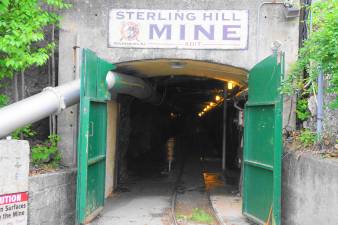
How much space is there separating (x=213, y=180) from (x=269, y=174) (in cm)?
811

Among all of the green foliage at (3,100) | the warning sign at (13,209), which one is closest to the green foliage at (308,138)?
the warning sign at (13,209)

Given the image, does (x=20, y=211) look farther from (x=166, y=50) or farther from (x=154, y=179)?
(x=154, y=179)

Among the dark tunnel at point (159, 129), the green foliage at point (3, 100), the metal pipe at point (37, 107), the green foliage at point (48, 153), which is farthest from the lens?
the dark tunnel at point (159, 129)

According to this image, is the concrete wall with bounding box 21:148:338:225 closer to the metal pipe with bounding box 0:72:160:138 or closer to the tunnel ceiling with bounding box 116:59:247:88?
the metal pipe with bounding box 0:72:160:138

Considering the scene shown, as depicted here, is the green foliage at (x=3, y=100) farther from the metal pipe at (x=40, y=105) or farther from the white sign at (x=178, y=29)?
the white sign at (x=178, y=29)

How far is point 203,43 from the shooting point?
32.3 feet

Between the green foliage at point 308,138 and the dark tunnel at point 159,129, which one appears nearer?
the green foliage at point 308,138

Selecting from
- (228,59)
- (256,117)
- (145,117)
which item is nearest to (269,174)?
(256,117)

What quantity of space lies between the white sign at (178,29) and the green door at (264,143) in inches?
41.5

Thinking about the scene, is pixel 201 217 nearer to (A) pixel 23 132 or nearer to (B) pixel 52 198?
(B) pixel 52 198

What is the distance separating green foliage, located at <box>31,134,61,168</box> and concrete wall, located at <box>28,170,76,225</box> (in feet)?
2.46

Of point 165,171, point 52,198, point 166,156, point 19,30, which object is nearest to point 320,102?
point 52,198

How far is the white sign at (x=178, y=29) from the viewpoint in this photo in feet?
32.2

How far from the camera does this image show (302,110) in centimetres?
943
